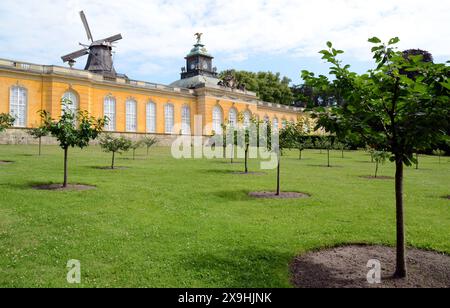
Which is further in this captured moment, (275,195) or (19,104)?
(19,104)

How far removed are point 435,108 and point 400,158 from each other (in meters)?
0.89

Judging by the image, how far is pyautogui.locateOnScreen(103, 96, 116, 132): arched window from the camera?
43.7m

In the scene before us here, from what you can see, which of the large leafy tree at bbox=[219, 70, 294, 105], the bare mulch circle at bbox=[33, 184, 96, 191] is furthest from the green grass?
the large leafy tree at bbox=[219, 70, 294, 105]

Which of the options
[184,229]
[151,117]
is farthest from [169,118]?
[184,229]

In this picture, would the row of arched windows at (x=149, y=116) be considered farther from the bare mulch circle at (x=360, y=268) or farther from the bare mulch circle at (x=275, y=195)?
the bare mulch circle at (x=360, y=268)

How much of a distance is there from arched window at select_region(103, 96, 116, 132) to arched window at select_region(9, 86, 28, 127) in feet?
29.0

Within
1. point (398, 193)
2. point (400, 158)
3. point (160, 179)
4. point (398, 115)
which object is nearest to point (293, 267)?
point (398, 193)

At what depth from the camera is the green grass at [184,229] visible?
5.62 m

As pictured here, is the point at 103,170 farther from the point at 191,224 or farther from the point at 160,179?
the point at 191,224

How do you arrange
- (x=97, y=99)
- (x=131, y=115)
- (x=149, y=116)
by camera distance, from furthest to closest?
(x=149, y=116), (x=131, y=115), (x=97, y=99)

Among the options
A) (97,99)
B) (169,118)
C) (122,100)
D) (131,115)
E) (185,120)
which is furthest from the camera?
(185,120)

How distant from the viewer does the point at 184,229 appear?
8055 millimetres

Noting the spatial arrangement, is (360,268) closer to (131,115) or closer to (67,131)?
(67,131)

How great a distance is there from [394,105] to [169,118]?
153 ft
